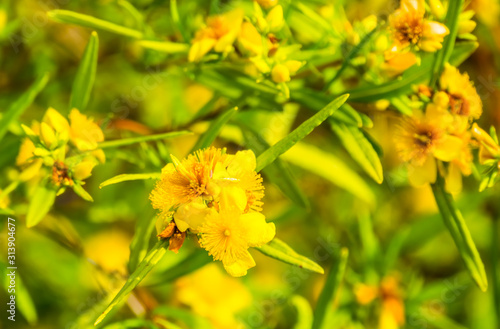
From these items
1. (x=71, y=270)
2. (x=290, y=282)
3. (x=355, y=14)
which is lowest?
(x=290, y=282)

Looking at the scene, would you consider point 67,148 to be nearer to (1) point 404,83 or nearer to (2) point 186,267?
(2) point 186,267

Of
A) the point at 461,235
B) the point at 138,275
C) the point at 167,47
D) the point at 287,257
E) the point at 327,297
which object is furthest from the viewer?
the point at 327,297

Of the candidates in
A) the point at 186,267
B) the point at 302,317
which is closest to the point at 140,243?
the point at 186,267

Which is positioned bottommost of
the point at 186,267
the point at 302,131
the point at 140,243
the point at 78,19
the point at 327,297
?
the point at 327,297

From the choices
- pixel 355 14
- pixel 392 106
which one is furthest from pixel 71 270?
pixel 355 14

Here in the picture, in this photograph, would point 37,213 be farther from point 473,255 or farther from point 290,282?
point 290,282

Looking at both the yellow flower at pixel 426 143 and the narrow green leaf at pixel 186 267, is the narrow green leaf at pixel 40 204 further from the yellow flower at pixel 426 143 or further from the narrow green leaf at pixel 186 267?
the yellow flower at pixel 426 143

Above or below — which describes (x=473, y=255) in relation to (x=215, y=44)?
below
